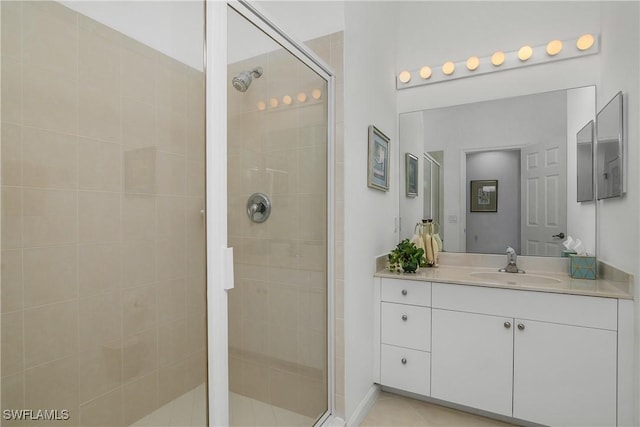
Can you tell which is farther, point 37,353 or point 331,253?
point 331,253

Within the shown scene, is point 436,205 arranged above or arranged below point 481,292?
above

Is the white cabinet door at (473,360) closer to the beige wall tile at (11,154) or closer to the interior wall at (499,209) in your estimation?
the interior wall at (499,209)

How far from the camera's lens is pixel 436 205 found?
2.49 meters

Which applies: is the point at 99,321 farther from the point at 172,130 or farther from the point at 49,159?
the point at 172,130

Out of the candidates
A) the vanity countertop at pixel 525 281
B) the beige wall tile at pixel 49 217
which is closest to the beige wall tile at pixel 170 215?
the beige wall tile at pixel 49 217

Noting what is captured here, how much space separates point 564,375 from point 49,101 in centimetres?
235

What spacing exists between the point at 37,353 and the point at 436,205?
2.32 metres

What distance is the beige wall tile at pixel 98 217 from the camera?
0.88 metres

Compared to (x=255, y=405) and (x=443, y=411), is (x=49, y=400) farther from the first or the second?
(x=443, y=411)

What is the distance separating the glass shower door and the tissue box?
4.85 ft

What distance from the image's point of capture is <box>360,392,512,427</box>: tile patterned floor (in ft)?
6.16

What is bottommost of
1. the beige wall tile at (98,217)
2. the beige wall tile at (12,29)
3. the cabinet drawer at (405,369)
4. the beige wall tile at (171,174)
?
the cabinet drawer at (405,369)

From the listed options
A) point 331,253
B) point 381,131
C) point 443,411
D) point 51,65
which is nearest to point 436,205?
point 381,131

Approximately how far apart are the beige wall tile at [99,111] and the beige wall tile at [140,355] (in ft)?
1.91
